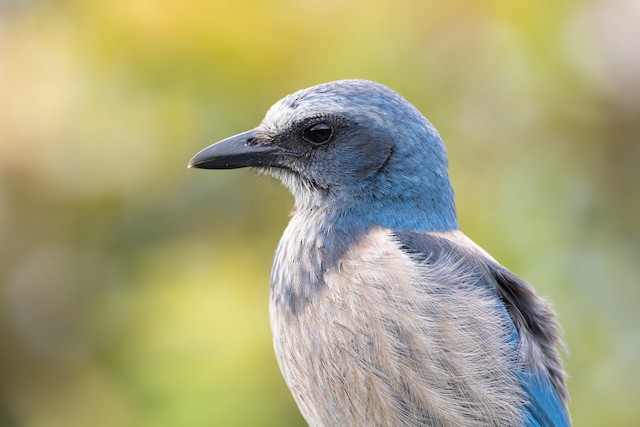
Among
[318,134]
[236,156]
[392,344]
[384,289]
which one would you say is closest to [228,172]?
[236,156]

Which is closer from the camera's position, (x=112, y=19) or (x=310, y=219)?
(x=310, y=219)

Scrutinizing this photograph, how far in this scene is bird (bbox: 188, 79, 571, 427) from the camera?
3.32 m

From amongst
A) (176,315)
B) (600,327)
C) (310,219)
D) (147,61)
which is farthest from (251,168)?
(600,327)

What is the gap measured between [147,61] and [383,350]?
7.28 ft

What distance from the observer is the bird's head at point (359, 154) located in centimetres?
371

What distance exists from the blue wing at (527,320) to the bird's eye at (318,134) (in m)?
0.47

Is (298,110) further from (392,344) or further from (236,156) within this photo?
(392,344)

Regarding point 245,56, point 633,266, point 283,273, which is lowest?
point 283,273

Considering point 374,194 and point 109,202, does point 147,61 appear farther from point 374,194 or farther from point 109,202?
point 374,194

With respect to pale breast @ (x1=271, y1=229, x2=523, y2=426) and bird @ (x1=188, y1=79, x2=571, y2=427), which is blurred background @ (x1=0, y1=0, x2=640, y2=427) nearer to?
bird @ (x1=188, y1=79, x2=571, y2=427)

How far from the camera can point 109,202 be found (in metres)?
4.86

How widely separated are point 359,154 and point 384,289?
23.9 inches

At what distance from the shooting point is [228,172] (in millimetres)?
4809

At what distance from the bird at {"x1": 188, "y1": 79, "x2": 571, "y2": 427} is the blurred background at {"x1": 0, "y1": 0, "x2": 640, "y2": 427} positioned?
32.7 inches
